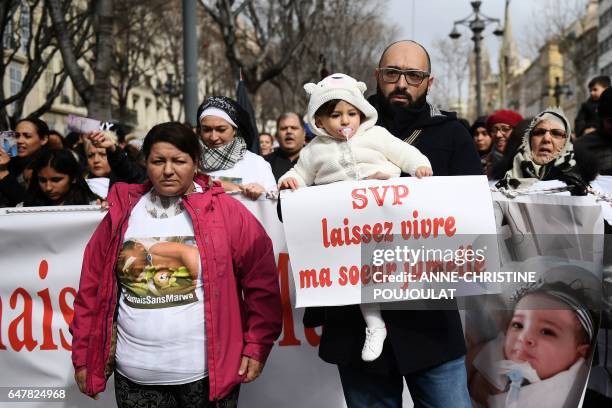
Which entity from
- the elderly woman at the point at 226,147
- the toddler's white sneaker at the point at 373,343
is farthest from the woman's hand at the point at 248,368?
the elderly woman at the point at 226,147

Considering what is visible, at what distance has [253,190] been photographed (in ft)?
12.1

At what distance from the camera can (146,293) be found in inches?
112

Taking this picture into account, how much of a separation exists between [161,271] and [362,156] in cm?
93

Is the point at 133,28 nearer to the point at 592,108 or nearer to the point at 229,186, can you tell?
the point at 592,108

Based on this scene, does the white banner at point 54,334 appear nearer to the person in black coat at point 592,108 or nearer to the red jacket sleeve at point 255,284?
the red jacket sleeve at point 255,284

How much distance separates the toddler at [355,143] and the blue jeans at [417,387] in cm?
22

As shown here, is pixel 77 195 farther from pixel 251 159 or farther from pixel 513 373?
pixel 513 373

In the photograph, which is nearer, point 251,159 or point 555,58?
point 251,159

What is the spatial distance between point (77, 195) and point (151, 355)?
1899mm

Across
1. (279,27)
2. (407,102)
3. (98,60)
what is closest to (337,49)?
(279,27)

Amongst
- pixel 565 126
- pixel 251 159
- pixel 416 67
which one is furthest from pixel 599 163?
pixel 251 159

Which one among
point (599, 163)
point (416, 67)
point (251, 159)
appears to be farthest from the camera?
point (251, 159)

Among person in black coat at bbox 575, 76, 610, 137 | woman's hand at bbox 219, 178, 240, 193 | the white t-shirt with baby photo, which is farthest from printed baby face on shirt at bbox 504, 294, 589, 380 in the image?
person in black coat at bbox 575, 76, 610, 137

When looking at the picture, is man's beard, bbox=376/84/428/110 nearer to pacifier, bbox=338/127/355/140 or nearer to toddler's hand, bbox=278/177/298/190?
pacifier, bbox=338/127/355/140
